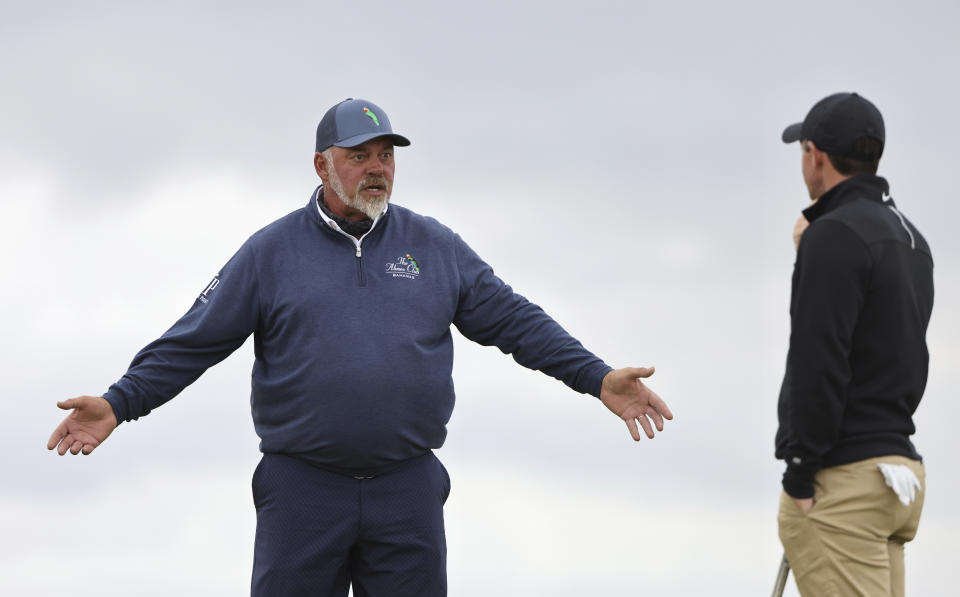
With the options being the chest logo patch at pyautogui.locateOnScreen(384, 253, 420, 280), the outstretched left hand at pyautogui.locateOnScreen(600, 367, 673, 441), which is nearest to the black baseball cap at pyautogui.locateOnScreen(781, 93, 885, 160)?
the outstretched left hand at pyautogui.locateOnScreen(600, 367, 673, 441)

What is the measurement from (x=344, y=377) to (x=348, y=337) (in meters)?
0.19

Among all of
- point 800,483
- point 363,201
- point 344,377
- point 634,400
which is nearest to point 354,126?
point 363,201

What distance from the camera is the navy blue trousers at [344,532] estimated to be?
560cm

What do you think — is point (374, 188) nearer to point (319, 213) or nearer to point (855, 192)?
point (319, 213)

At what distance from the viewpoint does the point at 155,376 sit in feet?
19.1

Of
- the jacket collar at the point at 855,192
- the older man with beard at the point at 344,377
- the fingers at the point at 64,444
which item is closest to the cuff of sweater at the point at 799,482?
the jacket collar at the point at 855,192

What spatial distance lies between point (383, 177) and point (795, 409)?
245cm

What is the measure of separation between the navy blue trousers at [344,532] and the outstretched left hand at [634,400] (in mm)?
949

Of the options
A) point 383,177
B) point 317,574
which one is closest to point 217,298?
point 383,177

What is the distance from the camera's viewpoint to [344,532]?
561 cm

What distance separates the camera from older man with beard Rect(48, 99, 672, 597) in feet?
18.3

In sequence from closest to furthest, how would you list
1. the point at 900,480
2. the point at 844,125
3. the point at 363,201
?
the point at 900,480
the point at 844,125
the point at 363,201

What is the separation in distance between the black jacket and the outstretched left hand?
1244 mm

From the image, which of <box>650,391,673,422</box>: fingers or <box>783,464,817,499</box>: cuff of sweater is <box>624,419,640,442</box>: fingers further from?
<box>783,464,817,499</box>: cuff of sweater
